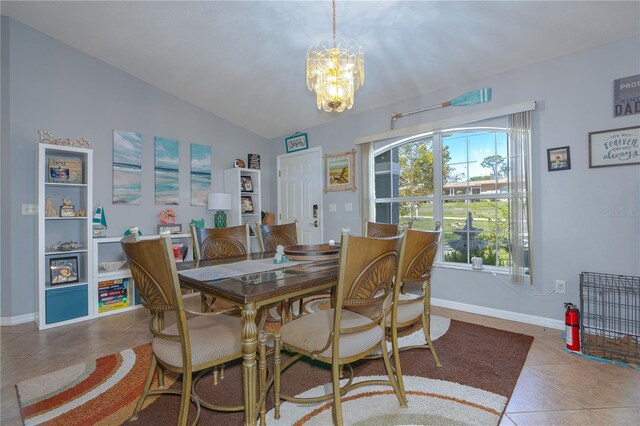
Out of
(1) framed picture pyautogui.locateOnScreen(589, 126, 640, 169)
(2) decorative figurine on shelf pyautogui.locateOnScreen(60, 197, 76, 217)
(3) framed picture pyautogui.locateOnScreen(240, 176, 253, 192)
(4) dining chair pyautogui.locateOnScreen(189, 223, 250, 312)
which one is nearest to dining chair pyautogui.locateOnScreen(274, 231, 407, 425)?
(4) dining chair pyautogui.locateOnScreen(189, 223, 250, 312)

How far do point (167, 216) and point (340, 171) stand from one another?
2.43 metres

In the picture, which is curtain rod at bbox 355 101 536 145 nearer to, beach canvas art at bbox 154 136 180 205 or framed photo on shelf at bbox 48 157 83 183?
beach canvas art at bbox 154 136 180 205

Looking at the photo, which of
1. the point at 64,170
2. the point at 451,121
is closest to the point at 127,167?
the point at 64,170

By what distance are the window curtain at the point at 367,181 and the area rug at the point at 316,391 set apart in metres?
2.00

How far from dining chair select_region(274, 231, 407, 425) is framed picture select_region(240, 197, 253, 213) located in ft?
11.6

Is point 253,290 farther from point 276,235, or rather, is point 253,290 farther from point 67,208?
point 67,208

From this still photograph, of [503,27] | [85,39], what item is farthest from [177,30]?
[503,27]

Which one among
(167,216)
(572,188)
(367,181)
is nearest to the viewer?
(572,188)

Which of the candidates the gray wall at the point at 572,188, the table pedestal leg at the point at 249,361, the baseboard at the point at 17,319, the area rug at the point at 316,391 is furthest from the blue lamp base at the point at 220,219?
the table pedestal leg at the point at 249,361

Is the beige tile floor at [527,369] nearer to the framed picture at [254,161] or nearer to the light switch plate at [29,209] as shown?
the light switch plate at [29,209]

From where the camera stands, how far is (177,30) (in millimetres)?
3148

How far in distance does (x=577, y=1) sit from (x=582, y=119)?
95 cm

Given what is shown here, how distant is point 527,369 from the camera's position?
213 centimetres

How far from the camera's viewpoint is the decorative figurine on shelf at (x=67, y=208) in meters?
3.29
